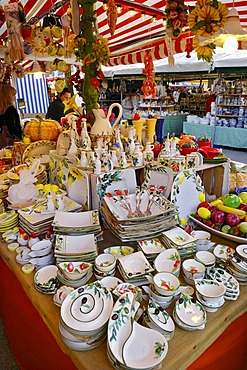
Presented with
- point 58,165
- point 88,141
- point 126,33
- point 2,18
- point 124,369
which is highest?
point 126,33

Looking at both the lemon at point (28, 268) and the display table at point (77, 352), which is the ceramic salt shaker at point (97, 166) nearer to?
the display table at point (77, 352)

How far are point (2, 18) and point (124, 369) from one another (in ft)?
9.37

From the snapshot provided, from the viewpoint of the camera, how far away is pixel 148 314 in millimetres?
930

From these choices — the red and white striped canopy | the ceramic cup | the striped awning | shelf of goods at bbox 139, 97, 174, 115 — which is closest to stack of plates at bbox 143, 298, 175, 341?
the ceramic cup

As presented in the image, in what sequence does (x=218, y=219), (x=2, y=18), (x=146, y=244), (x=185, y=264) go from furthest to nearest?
1. (x=2, y=18)
2. (x=218, y=219)
3. (x=146, y=244)
4. (x=185, y=264)

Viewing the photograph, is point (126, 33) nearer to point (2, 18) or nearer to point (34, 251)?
point (2, 18)

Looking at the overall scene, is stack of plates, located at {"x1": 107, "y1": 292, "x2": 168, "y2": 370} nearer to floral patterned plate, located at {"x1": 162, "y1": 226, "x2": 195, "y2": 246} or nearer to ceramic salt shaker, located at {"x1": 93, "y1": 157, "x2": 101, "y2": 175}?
floral patterned plate, located at {"x1": 162, "y1": 226, "x2": 195, "y2": 246}

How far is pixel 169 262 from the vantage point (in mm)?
1201

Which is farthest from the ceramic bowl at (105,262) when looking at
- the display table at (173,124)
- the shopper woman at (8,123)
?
the display table at (173,124)

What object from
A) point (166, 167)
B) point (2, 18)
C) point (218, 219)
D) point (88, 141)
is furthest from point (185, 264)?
point (2, 18)

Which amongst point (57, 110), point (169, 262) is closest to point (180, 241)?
point (169, 262)

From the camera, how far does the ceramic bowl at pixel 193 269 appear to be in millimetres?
1133

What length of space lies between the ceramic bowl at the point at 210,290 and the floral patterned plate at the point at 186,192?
55 cm

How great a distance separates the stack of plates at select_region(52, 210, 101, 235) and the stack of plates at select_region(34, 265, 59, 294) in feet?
0.66
